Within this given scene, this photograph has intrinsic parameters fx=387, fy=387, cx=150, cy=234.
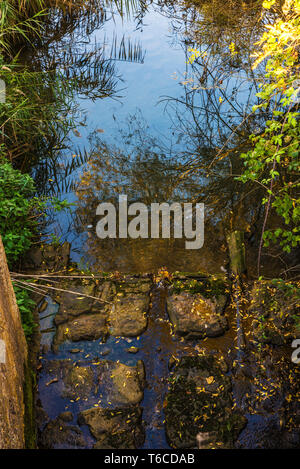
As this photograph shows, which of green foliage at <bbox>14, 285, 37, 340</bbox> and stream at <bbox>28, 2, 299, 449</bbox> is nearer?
stream at <bbox>28, 2, 299, 449</bbox>

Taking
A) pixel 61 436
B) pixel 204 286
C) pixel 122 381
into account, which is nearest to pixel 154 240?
pixel 204 286

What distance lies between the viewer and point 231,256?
4.02m

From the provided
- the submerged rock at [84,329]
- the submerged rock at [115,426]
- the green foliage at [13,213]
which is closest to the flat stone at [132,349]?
the submerged rock at [84,329]

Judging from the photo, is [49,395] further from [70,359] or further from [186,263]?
[186,263]

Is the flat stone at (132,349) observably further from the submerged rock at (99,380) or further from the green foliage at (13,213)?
the green foliage at (13,213)

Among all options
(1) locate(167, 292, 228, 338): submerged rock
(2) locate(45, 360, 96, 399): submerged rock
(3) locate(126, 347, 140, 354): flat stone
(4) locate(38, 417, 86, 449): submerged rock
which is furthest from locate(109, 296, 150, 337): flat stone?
(4) locate(38, 417, 86, 449): submerged rock

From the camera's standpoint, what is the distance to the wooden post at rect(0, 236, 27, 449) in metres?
2.25

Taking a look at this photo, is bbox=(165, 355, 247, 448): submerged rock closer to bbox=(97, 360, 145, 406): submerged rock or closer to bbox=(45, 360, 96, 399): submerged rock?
bbox=(97, 360, 145, 406): submerged rock

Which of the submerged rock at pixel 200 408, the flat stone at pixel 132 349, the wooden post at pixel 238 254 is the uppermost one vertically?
the wooden post at pixel 238 254

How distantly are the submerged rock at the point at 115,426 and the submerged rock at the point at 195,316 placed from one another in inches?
33.5

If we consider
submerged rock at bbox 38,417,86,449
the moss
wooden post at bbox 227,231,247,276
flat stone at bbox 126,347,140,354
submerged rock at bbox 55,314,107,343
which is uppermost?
wooden post at bbox 227,231,247,276

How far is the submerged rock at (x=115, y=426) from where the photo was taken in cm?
264

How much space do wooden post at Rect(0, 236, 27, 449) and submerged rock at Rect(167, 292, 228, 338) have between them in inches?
54.2
